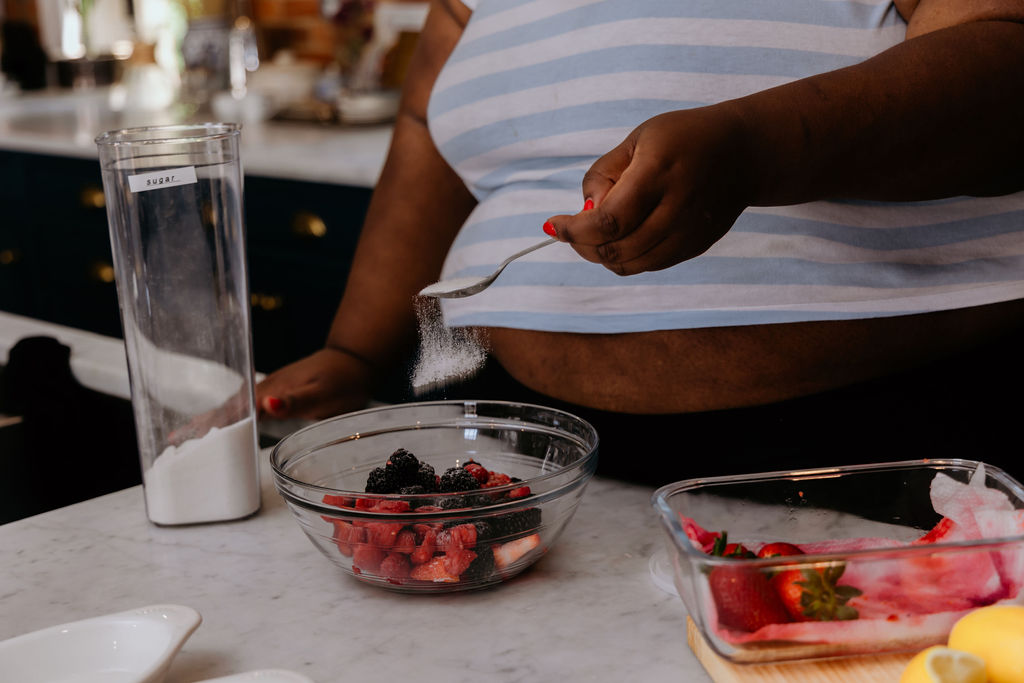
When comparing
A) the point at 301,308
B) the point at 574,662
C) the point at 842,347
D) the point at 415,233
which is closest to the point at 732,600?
the point at 574,662

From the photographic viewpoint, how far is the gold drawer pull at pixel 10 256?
2908 mm

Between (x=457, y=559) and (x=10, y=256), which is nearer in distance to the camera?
(x=457, y=559)

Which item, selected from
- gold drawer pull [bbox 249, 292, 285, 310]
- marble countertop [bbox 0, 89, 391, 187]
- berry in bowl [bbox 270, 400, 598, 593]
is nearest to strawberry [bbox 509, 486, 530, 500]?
berry in bowl [bbox 270, 400, 598, 593]

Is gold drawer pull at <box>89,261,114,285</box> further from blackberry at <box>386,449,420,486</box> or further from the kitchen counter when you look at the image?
blackberry at <box>386,449,420,486</box>

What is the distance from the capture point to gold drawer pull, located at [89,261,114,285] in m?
2.66

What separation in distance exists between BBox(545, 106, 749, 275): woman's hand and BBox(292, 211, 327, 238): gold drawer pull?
5.10 feet

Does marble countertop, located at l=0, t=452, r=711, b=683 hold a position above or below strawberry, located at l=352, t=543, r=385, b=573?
below

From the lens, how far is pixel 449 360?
0.96 m

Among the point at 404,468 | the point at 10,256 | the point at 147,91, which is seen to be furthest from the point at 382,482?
the point at 147,91

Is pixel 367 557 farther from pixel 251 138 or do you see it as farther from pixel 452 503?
pixel 251 138

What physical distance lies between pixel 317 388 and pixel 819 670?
1.99 feet

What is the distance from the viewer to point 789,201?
0.68m

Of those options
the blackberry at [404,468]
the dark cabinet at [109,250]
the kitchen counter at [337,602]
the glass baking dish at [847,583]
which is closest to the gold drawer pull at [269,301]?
the dark cabinet at [109,250]

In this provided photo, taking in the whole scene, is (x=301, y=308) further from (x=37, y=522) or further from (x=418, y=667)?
(x=418, y=667)
